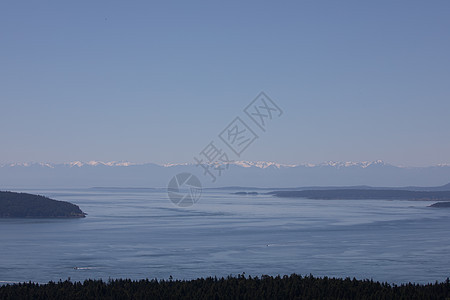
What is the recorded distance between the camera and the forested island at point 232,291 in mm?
25219

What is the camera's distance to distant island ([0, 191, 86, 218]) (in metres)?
85.9

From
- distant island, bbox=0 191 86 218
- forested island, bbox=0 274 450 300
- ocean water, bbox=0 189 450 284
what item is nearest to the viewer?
forested island, bbox=0 274 450 300

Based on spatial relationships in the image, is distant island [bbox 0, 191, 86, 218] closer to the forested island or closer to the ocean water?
the ocean water

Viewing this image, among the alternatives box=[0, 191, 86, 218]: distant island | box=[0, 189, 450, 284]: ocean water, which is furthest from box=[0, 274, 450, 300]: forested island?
box=[0, 191, 86, 218]: distant island

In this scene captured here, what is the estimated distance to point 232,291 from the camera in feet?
85.3

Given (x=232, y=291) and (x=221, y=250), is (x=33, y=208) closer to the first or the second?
(x=221, y=250)

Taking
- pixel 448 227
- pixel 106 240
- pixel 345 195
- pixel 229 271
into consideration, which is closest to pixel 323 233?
pixel 448 227

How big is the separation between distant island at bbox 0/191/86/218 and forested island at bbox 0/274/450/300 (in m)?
59.2

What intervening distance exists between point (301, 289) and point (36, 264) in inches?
779

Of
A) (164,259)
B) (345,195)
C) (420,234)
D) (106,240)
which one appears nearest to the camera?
(164,259)

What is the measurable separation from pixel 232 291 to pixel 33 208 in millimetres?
68364

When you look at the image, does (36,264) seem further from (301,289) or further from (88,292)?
(301,289)

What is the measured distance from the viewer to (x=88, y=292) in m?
25.9

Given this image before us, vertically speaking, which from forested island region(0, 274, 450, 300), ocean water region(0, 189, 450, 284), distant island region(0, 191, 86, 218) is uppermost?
distant island region(0, 191, 86, 218)
